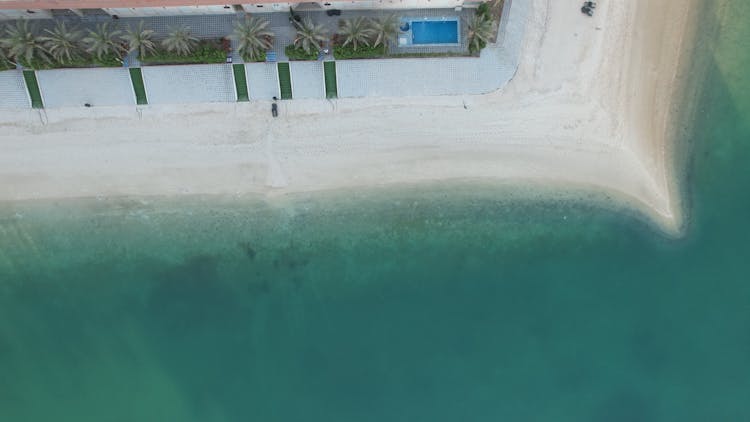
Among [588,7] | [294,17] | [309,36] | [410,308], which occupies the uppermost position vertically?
[294,17]

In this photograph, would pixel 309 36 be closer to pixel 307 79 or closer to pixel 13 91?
pixel 307 79

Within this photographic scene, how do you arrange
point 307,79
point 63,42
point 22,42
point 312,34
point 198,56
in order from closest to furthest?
point 22,42, point 63,42, point 312,34, point 198,56, point 307,79

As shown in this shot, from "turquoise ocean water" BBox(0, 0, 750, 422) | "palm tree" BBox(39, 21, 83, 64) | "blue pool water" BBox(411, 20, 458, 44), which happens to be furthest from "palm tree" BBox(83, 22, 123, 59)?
"blue pool water" BBox(411, 20, 458, 44)

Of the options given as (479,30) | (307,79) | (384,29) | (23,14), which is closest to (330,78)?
(307,79)

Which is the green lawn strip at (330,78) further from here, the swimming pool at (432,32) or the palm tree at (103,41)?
the palm tree at (103,41)

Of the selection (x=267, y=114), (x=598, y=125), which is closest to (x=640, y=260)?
(x=598, y=125)
